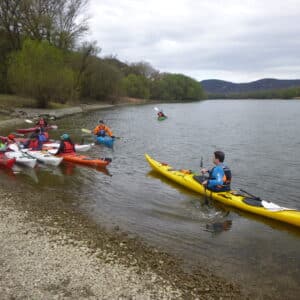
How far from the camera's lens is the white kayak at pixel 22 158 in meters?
13.5

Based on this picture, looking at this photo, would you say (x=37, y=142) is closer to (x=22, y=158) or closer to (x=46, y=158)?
(x=46, y=158)

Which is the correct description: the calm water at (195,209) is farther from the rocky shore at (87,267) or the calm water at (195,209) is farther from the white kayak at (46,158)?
the rocky shore at (87,267)

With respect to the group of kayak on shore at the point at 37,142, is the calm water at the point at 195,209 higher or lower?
lower

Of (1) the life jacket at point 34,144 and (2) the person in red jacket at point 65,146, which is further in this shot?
(1) the life jacket at point 34,144

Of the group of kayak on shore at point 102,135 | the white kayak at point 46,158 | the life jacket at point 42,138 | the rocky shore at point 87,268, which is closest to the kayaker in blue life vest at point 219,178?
the group of kayak on shore at point 102,135

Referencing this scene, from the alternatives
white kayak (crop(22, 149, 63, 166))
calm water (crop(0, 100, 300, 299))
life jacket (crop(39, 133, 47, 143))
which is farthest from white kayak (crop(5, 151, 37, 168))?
life jacket (crop(39, 133, 47, 143))

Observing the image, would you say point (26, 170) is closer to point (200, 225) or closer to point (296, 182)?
point (200, 225)

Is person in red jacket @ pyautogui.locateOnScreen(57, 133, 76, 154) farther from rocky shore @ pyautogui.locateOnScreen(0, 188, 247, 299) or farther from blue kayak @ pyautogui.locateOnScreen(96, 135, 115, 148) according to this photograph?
rocky shore @ pyautogui.locateOnScreen(0, 188, 247, 299)

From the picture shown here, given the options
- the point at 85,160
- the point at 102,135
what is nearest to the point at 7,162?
the point at 85,160

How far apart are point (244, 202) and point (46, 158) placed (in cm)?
831

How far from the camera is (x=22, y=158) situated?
13.7 m

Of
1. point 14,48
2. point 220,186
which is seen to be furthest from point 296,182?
point 14,48

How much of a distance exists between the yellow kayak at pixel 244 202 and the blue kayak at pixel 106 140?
752 centimetres

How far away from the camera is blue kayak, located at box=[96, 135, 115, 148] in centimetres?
1961
